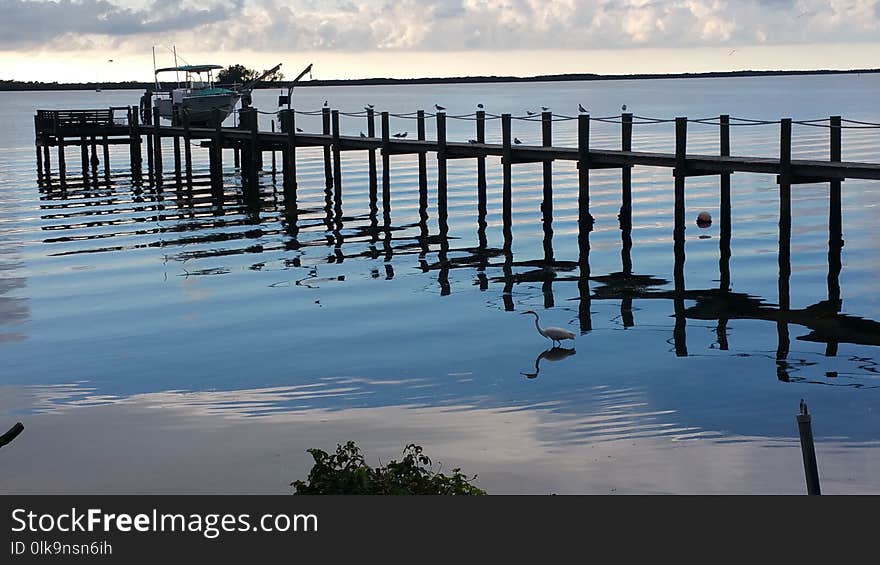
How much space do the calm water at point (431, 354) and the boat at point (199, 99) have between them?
1845 cm

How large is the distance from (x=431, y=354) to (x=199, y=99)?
38.3 meters

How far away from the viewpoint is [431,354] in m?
18.3

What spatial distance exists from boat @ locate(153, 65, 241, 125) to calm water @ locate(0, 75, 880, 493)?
18454 mm

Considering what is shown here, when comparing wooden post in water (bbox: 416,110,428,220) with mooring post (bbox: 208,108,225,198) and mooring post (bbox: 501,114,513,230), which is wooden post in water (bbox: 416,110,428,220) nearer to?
mooring post (bbox: 501,114,513,230)

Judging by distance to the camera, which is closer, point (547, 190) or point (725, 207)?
point (725, 207)

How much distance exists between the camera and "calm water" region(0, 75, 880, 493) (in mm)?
13492

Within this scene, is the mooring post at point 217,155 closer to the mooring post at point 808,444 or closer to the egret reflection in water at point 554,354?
the egret reflection in water at point 554,354

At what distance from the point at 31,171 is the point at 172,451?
46769 mm

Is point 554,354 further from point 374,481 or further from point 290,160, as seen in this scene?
point 290,160

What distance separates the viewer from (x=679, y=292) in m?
23.2

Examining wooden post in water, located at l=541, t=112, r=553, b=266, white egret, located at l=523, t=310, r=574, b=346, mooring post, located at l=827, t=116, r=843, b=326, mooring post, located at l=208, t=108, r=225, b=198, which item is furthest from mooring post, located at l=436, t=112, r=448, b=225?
mooring post, located at l=208, t=108, r=225, b=198

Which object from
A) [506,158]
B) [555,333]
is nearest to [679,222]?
[506,158]

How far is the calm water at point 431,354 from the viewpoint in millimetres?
13492
